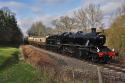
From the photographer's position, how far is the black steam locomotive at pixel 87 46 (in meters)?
34.8

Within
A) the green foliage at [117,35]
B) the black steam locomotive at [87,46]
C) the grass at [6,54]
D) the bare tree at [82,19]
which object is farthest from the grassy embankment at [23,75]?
the bare tree at [82,19]

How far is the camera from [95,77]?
1817 centimetres

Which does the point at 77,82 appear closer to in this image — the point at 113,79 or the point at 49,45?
the point at 113,79

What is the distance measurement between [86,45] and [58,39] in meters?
14.1

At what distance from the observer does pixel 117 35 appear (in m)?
49.2

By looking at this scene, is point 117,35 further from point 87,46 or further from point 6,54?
point 6,54

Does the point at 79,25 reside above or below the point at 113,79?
above

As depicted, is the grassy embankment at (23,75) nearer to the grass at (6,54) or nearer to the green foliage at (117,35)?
the grass at (6,54)

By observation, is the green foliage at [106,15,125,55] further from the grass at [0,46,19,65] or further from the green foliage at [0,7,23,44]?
the green foliage at [0,7,23,44]

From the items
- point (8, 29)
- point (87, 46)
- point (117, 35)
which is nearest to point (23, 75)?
point (87, 46)

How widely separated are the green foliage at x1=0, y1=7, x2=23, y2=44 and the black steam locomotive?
84.3m

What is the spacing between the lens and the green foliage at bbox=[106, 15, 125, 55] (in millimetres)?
47969

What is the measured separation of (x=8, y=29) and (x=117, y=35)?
8929cm

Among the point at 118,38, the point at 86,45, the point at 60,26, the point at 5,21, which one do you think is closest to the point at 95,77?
the point at 86,45
